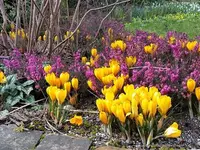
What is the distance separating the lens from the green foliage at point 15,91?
3.06 meters

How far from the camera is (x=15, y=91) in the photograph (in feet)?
10.3

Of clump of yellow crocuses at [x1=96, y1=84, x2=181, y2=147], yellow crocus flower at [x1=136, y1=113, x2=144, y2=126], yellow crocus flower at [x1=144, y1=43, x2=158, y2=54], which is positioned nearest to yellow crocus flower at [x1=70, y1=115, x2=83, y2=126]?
clump of yellow crocuses at [x1=96, y1=84, x2=181, y2=147]

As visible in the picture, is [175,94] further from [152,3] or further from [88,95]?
[152,3]

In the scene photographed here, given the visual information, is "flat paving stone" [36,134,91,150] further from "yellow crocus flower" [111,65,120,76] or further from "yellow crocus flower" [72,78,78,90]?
"yellow crocus flower" [111,65,120,76]

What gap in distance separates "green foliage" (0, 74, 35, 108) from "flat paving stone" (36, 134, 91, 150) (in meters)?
0.64

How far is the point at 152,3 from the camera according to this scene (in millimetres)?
13492

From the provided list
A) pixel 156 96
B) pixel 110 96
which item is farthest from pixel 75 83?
pixel 156 96

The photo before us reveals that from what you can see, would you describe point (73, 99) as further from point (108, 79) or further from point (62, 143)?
point (62, 143)

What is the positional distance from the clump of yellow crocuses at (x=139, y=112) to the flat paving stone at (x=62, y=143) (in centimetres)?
A: 20

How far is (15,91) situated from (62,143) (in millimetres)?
878

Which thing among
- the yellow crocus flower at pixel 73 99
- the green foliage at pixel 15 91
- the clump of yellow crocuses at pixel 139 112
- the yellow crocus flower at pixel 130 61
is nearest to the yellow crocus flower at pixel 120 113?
the clump of yellow crocuses at pixel 139 112

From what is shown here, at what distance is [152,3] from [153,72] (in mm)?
11054

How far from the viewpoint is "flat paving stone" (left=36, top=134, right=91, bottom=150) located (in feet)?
7.88

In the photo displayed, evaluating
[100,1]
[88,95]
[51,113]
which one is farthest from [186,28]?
[51,113]
